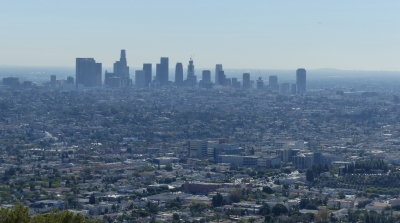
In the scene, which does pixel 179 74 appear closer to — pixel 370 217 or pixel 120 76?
pixel 120 76

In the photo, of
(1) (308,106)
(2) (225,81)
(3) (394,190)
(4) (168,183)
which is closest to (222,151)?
(4) (168,183)

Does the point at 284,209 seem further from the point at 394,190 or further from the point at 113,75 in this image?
the point at 113,75

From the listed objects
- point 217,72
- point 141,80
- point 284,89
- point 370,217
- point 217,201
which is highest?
point 217,72

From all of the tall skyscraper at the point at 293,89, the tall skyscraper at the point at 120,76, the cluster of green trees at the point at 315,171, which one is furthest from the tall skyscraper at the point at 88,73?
the cluster of green trees at the point at 315,171

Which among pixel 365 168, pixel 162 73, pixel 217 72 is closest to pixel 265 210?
pixel 365 168

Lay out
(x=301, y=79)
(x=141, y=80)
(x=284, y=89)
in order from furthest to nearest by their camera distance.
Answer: (x=141, y=80)
(x=301, y=79)
(x=284, y=89)
